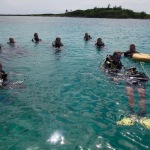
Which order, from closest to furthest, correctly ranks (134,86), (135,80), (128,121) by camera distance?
(128,121) < (134,86) < (135,80)

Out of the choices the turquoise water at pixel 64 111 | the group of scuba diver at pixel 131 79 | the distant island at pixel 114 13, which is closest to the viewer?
the turquoise water at pixel 64 111

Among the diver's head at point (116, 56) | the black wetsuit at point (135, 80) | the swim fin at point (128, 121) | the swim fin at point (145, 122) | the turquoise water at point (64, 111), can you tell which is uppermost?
the diver's head at point (116, 56)

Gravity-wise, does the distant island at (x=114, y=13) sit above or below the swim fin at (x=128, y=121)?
below

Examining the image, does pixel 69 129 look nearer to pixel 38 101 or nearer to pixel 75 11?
pixel 38 101

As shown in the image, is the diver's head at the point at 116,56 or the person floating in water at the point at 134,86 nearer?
the person floating in water at the point at 134,86

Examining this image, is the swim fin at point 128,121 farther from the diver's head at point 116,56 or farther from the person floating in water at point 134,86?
the diver's head at point 116,56

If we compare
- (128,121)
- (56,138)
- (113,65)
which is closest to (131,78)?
(113,65)

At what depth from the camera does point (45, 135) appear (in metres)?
6.98

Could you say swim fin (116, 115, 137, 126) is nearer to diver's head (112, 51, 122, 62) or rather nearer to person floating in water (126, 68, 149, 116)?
person floating in water (126, 68, 149, 116)

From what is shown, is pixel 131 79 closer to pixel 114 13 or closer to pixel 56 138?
pixel 56 138

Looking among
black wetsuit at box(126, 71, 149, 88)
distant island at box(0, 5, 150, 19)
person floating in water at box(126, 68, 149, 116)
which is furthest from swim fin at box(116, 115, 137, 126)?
distant island at box(0, 5, 150, 19)

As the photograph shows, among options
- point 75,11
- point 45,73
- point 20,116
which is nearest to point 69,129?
point 20,116

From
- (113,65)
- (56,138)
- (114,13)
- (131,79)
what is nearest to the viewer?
(56,138)

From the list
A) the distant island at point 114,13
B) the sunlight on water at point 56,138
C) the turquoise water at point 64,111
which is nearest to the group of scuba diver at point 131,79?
the turquoise water at point 64,111
